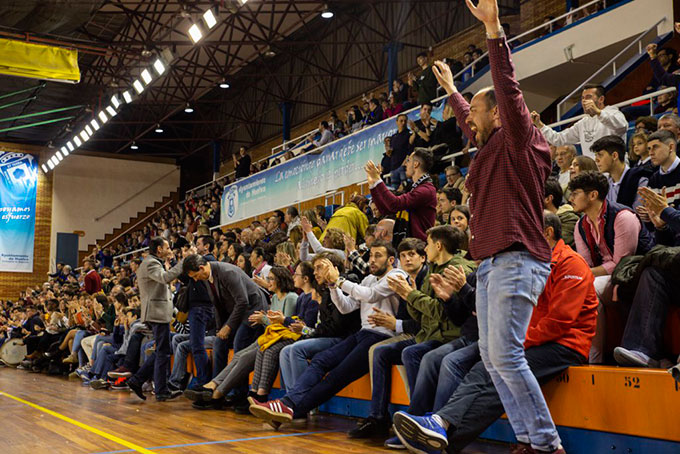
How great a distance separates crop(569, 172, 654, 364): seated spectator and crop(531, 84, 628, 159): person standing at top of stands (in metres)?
1.97

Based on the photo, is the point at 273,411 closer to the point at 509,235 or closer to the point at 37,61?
the point at 509,235

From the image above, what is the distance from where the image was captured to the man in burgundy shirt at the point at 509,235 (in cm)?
268

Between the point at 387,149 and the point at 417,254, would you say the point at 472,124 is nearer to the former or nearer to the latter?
the point at 417,254

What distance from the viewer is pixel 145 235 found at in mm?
21641

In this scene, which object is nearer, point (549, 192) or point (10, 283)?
point (549, 192)

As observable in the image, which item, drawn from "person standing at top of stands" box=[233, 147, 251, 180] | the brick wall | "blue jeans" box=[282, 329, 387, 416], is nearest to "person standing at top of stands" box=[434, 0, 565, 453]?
"blue jeans" box=[282, 329, 387, 416]

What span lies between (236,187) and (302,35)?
222 inches

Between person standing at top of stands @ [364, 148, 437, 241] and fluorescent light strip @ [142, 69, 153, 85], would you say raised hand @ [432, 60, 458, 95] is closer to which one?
person standing at top of stands @ [364, 148, 437, 241]

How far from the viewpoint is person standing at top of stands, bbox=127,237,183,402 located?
21.7 feet

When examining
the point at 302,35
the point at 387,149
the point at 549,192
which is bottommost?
the point at 549,192

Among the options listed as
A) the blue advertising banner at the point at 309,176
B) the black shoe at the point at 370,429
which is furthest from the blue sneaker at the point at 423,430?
the blue advertising banner at the point at 309,176

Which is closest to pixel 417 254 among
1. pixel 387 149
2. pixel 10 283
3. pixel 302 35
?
pixel 387 149

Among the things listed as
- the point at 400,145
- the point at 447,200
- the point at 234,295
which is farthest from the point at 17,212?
the point at 447,200

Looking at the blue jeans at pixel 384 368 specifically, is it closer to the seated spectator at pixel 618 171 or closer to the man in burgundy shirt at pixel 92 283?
the seated spectator at pixel 618 171
